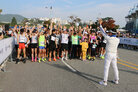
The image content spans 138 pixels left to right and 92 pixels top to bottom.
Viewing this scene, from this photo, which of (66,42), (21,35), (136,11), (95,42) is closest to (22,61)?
(21,35)

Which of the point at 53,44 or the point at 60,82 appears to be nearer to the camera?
the point at 60,82

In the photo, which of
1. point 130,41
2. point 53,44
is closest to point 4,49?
point 53,44

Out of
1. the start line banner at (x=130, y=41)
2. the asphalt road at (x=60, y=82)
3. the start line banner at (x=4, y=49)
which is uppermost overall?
the start line banner at (x=4, y=49)

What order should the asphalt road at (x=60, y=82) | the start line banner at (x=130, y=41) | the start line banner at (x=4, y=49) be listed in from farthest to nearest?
the start line banner at (x=130, y=41) < the start line banner at (x=4, y=49) < the asphalt road at (x=60, y=82)

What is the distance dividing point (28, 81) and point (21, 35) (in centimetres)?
446

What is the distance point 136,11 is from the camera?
56688mm

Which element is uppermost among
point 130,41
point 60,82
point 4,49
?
point 4,49

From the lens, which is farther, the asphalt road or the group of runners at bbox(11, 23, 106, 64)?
the group of runners at bbox(11, 23, 106, 64)

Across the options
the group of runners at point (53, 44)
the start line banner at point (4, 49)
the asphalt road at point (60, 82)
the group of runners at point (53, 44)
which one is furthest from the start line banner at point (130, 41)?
the start line banner at point (4, 49)

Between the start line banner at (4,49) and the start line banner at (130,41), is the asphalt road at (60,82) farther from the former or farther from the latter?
the start line banner at (130,41)

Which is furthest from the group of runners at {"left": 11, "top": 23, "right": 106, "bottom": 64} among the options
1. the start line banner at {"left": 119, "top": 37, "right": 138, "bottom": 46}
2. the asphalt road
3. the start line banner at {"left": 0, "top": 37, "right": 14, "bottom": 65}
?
the start line banner at {"left": 119, "top": 37, "right": 138, "bottom": 46}

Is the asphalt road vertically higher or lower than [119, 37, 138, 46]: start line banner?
lower

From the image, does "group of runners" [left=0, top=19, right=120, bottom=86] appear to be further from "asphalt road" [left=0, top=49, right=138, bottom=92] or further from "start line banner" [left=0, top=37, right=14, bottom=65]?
"asphalt road" [left=0, top=49, right=138, bottom=92]

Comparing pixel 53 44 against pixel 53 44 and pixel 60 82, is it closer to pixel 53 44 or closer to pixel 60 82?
pixel 53 44
